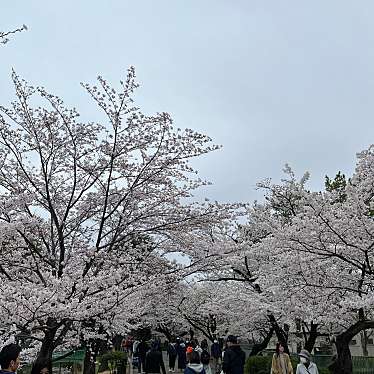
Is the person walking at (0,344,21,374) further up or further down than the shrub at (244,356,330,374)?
further up

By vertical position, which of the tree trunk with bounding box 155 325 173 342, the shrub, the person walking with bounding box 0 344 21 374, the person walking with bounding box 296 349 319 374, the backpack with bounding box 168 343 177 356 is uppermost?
the tree trunk with bounding box 155 325 173 342

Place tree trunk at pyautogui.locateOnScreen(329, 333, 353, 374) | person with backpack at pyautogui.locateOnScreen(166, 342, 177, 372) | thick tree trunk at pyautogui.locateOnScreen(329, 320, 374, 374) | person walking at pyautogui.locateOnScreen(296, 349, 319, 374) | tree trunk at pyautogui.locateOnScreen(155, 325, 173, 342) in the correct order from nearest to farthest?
person walking at pyautogui.locateOnScreen(296, 349, 319, 374) → thick tree trunk at pyautogui.locateOnScreen(329, 320, 374, 374) → tree trunk at pyautogui.locateOnScreen(329, 333, 353, 374) → person with backpack at pyautogui.locateOnScreen(166, 342, 177, 372) → tree trunk at pyautogui.locateOnScreen(155, 325, 173, 342)

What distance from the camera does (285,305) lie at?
35.6 ft

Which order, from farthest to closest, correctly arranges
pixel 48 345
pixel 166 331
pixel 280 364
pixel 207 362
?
pixel 166 331 → pixel 280 364 → pixel 207 362 → pixel 48 345

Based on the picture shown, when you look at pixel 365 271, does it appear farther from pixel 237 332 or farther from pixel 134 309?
pixel 237 332

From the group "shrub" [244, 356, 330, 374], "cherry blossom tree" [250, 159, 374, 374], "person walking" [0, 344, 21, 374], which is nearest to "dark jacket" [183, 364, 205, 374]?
"cherry blossom tree" [250, 159, 374, 374]

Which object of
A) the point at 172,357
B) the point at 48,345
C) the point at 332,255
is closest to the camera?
the point at 48,345

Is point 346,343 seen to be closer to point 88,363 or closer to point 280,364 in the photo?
point 280,364

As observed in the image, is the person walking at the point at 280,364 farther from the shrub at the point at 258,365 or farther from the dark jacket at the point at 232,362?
the shrub at the point at 258,365

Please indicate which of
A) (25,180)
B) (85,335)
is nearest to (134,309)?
(85,335)

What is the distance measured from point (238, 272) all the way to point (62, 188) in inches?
291

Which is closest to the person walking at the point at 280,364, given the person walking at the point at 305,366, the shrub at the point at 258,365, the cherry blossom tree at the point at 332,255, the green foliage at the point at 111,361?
the cherry blossom tree at the point at 332,255

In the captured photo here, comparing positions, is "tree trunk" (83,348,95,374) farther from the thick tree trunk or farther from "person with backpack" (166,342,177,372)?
"person with backpack" (166,342,177,372)

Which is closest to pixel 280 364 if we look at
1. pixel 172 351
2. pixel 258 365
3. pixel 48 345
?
pixel 258 365
